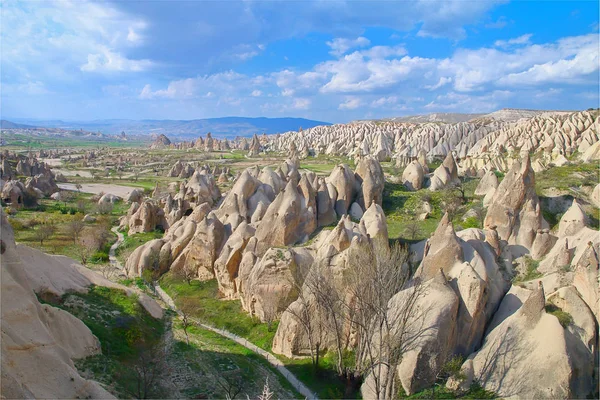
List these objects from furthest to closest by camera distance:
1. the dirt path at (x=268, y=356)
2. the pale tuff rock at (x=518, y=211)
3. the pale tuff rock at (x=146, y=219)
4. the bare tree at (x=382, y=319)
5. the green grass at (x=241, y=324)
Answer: the pale tuff rock at (x=146, y=219), the pale tuff rock at (x=518, y=211), the green grass at (x=241, y=324), the dirt path at (x=268, y=356), the bare tree at (x=382, y=319)

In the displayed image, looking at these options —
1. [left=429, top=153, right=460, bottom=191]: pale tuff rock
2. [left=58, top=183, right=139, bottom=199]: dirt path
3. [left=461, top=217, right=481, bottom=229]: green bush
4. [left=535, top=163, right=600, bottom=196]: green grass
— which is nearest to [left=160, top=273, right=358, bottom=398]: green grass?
[left=461, top=217, right=481, bottom=229]: green bush

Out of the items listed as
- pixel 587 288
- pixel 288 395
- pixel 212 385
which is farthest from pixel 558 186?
pixel 212 385

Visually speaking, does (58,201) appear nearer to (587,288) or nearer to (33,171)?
(33,171)

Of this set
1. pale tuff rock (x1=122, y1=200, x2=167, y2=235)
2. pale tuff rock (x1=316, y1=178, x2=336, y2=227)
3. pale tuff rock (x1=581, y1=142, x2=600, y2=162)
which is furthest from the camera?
pale tuff rock (x1=581, y1=142, x2=600, y2=162)

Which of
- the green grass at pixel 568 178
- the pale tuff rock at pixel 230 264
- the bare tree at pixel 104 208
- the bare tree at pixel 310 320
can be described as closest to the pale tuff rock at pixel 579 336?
the bare tree at pixel 310 320

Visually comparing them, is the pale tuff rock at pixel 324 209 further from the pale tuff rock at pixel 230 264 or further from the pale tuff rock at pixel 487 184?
the pale tuff rock at pixel 487 184

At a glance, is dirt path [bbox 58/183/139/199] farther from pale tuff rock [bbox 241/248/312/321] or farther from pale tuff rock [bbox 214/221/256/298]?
pale tuff rock [bbox 241/248/312/321]
